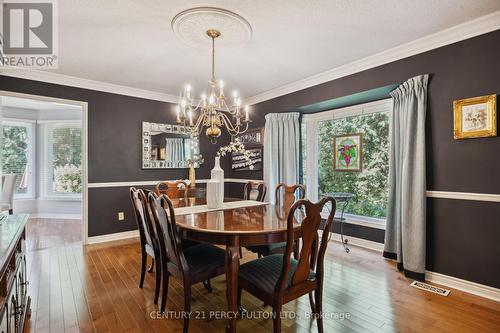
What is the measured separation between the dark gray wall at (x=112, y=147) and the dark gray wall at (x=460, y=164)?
388 centimetres

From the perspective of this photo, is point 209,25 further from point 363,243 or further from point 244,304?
point 363,243

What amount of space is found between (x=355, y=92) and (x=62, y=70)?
3.87m

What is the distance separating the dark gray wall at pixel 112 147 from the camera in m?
3.93

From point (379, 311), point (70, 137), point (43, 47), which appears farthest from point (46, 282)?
point (70, 137)

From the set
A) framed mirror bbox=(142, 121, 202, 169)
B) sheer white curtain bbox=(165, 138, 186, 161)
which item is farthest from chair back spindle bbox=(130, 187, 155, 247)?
sheer white curtain bbox=(165, 138, 186, 161)

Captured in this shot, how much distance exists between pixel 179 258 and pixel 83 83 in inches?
134

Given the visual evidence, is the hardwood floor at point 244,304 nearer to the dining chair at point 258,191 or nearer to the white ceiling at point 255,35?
the dining chair at point 258,191

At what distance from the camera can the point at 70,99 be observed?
12.4 ft

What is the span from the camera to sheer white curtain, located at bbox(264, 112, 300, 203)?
421cm

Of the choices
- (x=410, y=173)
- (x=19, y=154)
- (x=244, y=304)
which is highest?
(x=19, y=154)

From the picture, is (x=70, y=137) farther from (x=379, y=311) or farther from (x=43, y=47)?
(x=379, y=311)

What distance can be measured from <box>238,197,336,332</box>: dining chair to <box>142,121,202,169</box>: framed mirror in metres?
3.23

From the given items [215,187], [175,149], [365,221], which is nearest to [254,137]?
[175,149]

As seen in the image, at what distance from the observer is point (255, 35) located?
99.0 inches
